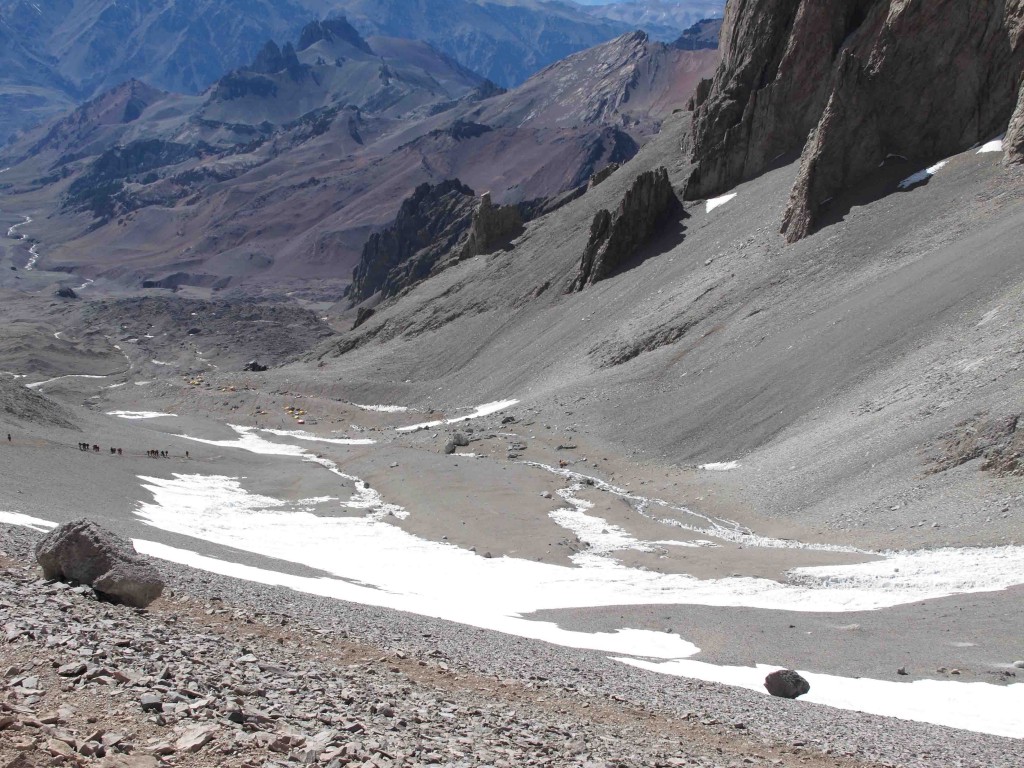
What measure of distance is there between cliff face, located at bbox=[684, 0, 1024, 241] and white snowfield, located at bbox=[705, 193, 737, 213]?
3.86 metres

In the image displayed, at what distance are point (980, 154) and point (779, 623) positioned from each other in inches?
1971

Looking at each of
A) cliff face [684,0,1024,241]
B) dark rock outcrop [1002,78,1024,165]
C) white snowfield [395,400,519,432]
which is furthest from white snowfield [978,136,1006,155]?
white snowfield [395,400,519,432]

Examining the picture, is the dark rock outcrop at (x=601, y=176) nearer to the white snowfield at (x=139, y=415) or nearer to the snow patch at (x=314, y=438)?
the snow patch at (x=314, y=438)

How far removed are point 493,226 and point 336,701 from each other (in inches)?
3773

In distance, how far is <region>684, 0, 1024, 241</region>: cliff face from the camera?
63.2 m

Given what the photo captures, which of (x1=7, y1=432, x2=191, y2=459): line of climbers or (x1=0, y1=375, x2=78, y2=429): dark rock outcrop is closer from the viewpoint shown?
(x1=7, y1=432, x2=191, y2=459): line of climbers

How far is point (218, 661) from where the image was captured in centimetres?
1198

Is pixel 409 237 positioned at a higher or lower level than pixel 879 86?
A: higher

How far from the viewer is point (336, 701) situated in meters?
11.2

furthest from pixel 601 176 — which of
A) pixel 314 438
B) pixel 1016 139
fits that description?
pixel 1016 139

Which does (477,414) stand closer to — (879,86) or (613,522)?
(613,522)

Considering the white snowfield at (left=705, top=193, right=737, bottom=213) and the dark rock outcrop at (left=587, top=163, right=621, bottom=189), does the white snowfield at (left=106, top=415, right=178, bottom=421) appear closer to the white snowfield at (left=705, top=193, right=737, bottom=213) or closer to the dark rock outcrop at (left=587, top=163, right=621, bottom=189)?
the white snowfield at (left=705, top=193, right=737, bottom=213)

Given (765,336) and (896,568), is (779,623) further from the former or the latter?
(765,336)

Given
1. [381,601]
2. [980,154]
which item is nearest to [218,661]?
[381,601]
